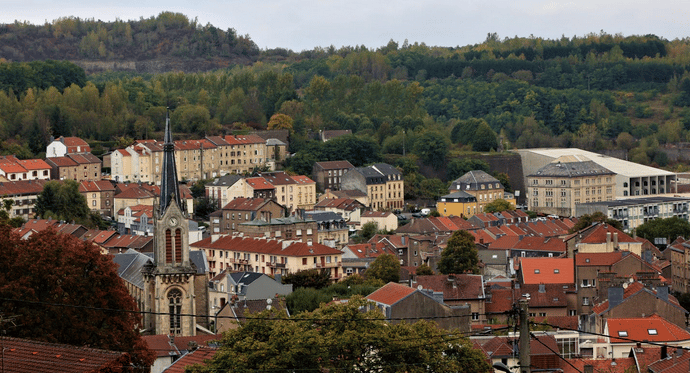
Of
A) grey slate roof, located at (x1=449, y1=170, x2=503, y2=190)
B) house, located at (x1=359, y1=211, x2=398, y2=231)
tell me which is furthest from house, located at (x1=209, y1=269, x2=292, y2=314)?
grey slate roof, located at (x1=449, y1=170, x2=503, y2=190)

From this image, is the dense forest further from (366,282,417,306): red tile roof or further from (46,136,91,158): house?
(366,282,417,306): red tile roof

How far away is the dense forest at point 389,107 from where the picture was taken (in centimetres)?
11831

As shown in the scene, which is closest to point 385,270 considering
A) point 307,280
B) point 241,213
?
point 307,280

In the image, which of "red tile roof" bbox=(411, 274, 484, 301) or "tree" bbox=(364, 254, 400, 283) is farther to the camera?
"tree" bbox=(364, 254, 400, 283)

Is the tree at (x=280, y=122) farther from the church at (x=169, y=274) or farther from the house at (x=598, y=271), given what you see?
the church at (x=169, y=274)

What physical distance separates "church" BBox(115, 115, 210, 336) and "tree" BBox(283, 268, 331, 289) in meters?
9.44

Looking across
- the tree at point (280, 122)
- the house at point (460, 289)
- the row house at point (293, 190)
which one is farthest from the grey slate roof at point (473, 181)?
the house at point (460, 289)

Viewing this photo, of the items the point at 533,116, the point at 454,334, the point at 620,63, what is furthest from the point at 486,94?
the point at 454,334

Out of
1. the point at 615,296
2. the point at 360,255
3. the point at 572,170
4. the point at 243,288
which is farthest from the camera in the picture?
the point at 572,170

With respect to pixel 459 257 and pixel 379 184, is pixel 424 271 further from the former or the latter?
pixel 379 184

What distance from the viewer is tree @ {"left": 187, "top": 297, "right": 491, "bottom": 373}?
28.2m

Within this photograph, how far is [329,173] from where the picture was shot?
369 feet

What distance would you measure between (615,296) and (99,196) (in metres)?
61.4

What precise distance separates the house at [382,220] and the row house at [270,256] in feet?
74.7
